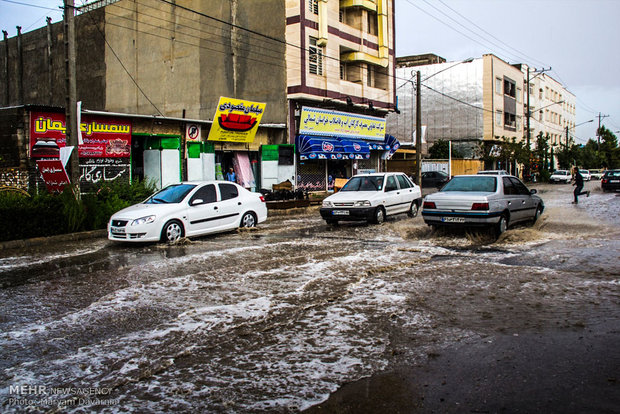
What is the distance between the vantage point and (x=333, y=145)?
100 ft

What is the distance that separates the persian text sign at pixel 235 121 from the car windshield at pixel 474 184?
13478 millimetres

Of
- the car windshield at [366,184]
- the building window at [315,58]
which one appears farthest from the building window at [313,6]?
the car windshield at [366,184]

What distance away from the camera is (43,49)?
35.6 meters

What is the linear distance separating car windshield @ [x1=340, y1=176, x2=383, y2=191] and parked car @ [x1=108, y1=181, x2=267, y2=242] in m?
3.21

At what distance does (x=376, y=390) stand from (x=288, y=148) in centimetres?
2488

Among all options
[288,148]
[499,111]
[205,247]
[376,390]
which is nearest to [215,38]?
[288,148]

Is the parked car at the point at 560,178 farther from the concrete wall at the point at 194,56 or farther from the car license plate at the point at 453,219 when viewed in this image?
the car license plate at the point at 453,219

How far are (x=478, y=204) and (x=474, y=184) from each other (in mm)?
1127

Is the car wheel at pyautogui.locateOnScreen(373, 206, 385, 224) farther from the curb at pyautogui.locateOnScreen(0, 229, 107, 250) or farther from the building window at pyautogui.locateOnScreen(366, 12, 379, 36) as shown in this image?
the building window at pyautogui.locateOnScreen(366, 12, 379, 36)

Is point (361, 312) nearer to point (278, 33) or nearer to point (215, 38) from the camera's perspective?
point (278, 33)

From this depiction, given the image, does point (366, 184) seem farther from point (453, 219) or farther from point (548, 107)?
point (548, 107)

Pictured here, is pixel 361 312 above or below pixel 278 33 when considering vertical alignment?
below

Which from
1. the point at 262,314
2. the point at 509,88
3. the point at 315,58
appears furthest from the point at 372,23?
the point at 262,314

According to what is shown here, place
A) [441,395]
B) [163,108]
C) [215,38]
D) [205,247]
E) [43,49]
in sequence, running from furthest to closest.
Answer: [43,49], [163,108], [215,38], [205,247], [441,395]
